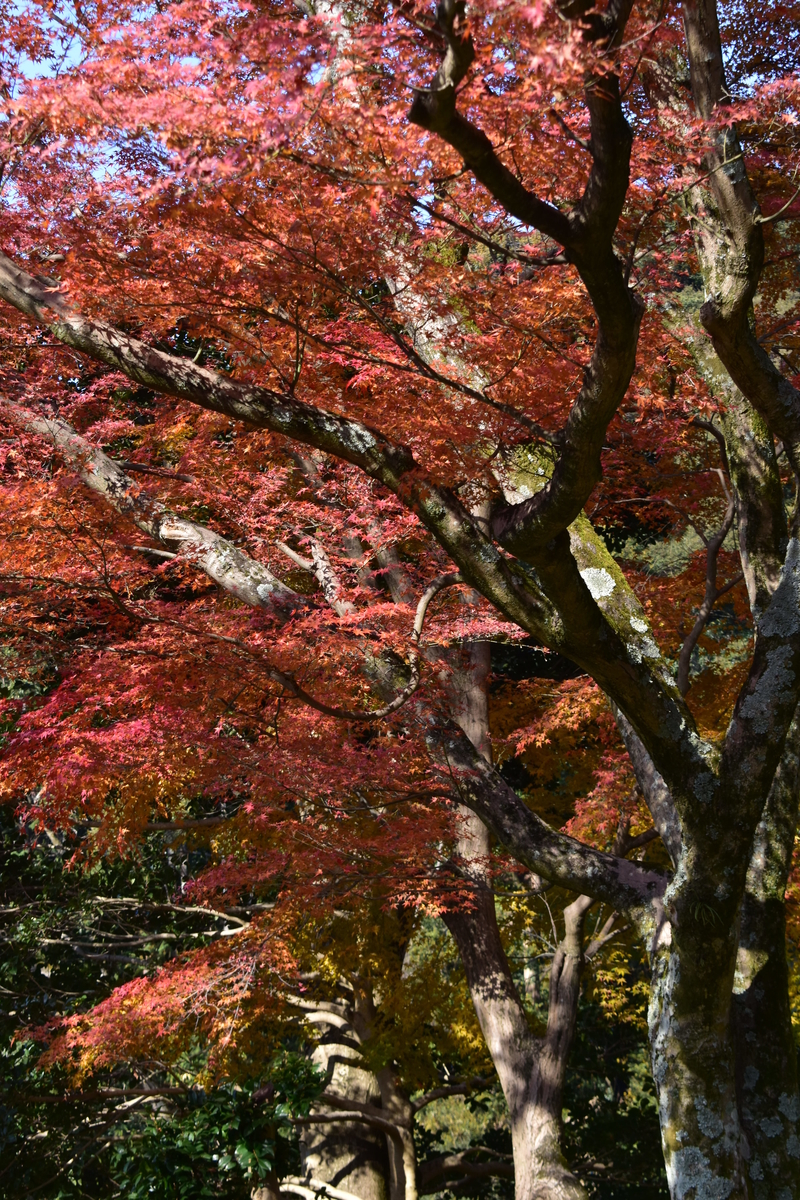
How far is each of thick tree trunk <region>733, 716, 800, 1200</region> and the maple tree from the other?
0.05ft

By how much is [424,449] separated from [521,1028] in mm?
4510

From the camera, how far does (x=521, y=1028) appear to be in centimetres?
641

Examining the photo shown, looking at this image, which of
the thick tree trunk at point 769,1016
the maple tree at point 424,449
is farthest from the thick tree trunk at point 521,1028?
the thick tree trunk at point 769,1016

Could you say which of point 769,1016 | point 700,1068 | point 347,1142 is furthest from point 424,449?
point 347,1142

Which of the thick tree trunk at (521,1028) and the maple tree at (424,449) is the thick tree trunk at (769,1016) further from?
the thick tree trunk at (521,1028)

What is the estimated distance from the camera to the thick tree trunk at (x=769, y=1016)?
3949 mm

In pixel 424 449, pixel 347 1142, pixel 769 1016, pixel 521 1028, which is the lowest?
pixel 347 1142

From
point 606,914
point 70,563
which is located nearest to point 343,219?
point 70,563

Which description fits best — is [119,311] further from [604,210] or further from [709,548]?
[709,548]

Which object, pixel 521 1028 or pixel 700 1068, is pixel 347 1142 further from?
pixel 700 1068

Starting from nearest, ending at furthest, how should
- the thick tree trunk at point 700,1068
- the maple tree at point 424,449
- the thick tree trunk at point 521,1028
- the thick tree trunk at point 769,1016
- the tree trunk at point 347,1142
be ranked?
the maple tree at point 424,449, the thick tree trunk at point 700,1068, the thick tree trunk at point 769,1016, the thick tree trunk at point 521,1028, the tree trunk at point 347,1142

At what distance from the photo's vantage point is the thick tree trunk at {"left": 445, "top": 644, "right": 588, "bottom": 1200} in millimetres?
6059

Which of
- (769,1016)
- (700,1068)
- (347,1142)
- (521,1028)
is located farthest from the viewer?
(347,1142)

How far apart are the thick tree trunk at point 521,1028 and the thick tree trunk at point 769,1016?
2113 millimetres
